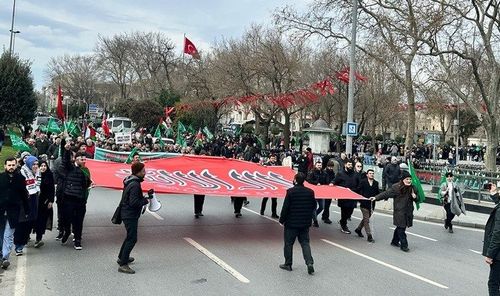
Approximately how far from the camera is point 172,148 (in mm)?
24484

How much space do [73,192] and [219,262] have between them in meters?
3.07

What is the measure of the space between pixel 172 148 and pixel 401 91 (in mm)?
27207

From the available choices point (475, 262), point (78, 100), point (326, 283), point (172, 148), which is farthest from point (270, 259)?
point (78, 100)

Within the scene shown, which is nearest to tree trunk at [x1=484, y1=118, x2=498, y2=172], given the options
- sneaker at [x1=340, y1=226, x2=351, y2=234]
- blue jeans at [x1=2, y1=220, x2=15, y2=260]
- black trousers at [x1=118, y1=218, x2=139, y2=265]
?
sneaker at [x1=340, y1=226, x2=351, y2=234]

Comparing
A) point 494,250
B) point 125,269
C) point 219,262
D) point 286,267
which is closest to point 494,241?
point 494,250

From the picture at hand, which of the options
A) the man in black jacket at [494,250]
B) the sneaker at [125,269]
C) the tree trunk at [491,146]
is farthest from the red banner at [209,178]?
the tree trunk at [491,146]

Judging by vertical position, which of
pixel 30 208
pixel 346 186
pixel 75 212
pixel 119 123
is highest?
pixel 119 123

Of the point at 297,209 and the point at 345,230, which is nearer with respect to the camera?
the point at 297,209

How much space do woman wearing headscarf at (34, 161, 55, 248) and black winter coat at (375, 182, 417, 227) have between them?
6.90 meters

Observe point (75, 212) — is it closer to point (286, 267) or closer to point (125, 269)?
point (125, 269)

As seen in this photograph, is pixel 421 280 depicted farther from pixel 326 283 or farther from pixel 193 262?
pixel 193 262

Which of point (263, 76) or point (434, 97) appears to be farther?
point (434, 97)

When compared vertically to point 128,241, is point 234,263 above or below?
below

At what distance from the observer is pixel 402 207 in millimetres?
10945
